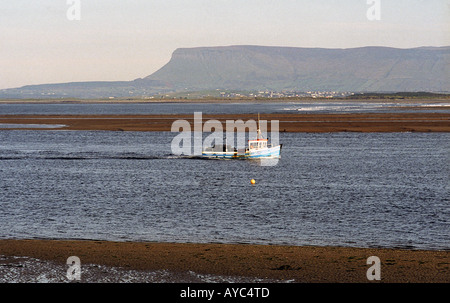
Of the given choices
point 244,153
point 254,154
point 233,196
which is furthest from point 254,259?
point 244,153

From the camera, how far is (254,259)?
2170 cm

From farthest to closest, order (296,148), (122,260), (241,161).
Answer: (296,148)
(241,161)
(122,260)

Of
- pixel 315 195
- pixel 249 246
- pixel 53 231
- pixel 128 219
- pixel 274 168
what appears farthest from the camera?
pixel 274 168

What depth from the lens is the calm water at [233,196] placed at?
27234 millimetres

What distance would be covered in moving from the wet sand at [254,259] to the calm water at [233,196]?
187 centimetres

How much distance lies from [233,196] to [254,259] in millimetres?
17019

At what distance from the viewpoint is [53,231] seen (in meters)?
27.6

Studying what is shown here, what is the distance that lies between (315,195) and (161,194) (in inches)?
379

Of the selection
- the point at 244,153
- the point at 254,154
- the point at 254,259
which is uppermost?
the point at 244,153

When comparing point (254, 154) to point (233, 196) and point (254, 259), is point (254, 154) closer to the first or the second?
point (233, 196)

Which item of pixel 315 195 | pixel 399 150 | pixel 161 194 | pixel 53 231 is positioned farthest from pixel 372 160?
pixel 53 231
